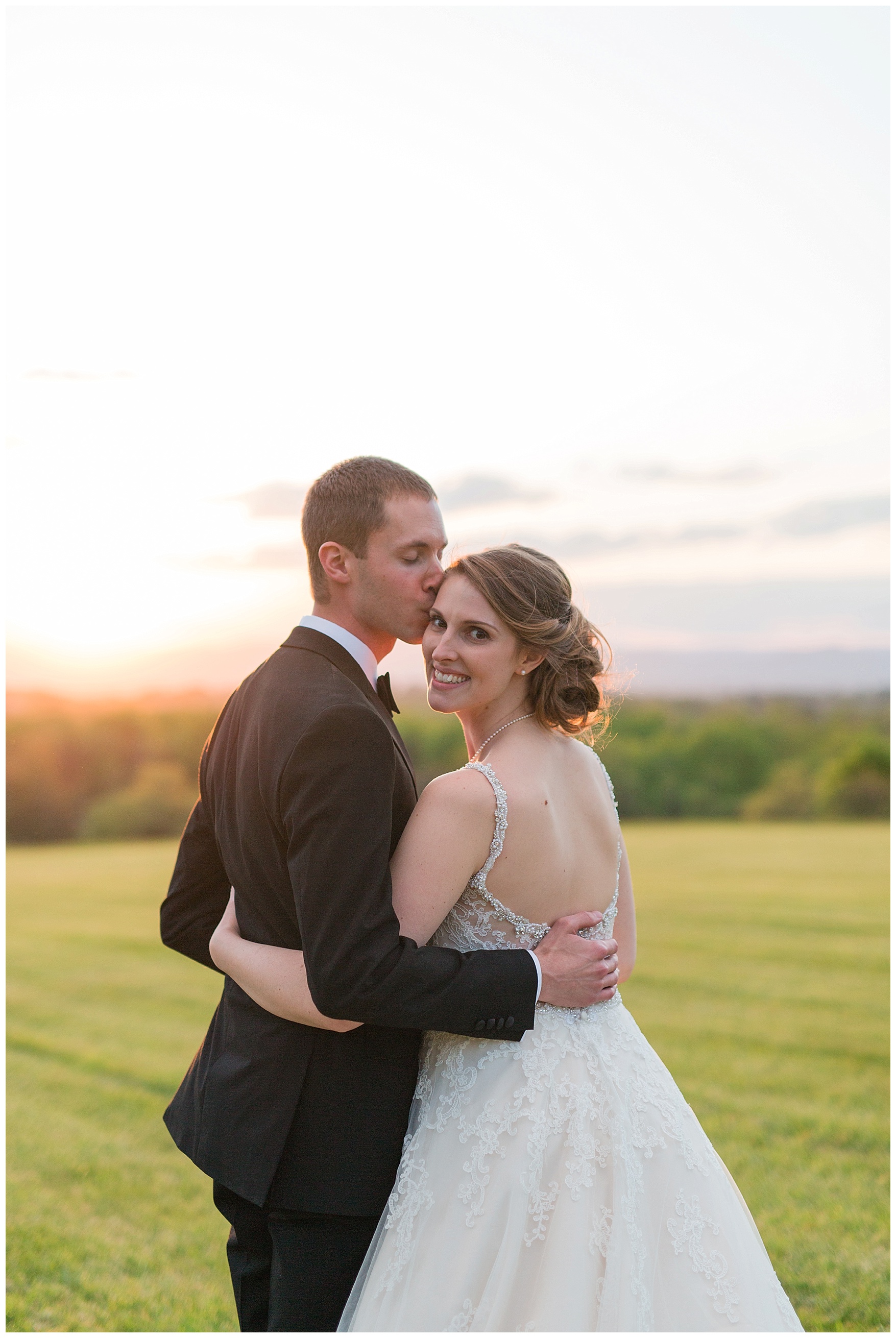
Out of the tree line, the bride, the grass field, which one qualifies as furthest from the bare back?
the tree line

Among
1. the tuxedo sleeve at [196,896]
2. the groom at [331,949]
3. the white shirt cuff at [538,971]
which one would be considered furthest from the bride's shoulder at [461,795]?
the tuxedo sleeve at [196,896]

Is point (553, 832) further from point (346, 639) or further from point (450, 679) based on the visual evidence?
point (346, 639)

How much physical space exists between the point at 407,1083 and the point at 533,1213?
0.47m

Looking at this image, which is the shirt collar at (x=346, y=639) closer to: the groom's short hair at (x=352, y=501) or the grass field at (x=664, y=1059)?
the groom's short hair at (x=352, y=501)

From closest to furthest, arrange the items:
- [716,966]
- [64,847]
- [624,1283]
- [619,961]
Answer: [624,1283], [619,961], [716,966], [64,847]

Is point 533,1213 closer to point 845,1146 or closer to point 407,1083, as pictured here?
point 407,1083

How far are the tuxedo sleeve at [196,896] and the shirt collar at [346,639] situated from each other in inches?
28.1

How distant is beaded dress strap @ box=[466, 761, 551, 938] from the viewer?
108 inches

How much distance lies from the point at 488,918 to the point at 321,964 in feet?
1.80

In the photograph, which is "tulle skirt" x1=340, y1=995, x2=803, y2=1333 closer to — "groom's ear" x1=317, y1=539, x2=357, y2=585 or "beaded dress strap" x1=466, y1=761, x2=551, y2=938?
"beaded dress strap" x1=466, y1=761, x2=551, y2=938

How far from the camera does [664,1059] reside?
10.0m

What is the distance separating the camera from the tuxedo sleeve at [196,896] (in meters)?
3.28

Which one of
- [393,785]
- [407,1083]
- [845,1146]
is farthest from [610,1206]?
[845,1146]

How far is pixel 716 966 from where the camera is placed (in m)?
13.9
